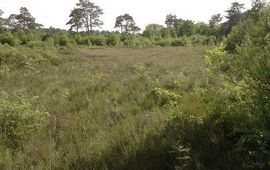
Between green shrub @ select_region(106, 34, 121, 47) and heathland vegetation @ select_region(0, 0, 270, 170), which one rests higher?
heathland vegetation @ select_region(0, 0, 270, 170)

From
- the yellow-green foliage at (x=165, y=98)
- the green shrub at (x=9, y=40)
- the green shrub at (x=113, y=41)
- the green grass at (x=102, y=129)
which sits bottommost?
the green shrub at (x=113, y=41)

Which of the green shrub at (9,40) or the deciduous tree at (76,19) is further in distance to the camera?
the deciduous tree at (76,19)

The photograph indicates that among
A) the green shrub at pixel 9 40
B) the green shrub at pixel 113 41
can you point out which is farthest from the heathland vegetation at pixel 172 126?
the green shrub at pixel 113 41

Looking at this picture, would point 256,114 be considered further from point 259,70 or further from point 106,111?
point 106,111

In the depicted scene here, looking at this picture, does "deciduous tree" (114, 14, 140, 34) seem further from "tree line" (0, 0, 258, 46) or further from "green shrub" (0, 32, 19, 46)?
"green shrub" (0, 32, 19, 46)

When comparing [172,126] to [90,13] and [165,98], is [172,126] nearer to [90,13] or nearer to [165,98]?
[165,98]

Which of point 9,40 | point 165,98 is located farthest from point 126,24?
point 165,98

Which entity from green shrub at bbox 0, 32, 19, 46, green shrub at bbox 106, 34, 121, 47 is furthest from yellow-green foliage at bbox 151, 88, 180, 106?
green shrub at bbox 106, 34, 121, 47

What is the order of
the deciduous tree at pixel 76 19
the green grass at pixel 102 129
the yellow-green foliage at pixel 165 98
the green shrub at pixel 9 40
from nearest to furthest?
the green grass at pixel 102 129
the yellow-green foliage at pixel 165 98
the green shrub at pixel 9 40
the deciduous tree at pixel 76 19

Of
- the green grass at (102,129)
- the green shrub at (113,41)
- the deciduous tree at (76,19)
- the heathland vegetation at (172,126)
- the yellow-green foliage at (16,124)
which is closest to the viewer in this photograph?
the heathland vegetation at (172,126)

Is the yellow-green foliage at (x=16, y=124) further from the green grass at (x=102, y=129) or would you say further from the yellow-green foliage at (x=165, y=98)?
the yellow-green foliage at (x=165, y=98)

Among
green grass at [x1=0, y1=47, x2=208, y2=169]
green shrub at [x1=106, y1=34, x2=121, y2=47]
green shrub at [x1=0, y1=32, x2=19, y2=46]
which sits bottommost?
green shrub at [x1=106, y1=34, x2=121, y2=47]

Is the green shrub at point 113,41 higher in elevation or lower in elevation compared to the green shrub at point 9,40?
lower

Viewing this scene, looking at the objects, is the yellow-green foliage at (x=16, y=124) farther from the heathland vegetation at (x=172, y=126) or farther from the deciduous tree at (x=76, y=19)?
the deciduous tree at (x=76, y=19)
